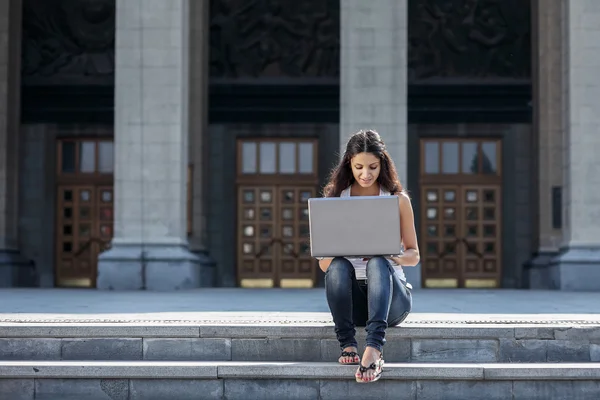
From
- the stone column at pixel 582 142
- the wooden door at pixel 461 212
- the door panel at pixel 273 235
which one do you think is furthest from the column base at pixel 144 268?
the wooden door at pixel 461 212

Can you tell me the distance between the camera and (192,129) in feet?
77.6

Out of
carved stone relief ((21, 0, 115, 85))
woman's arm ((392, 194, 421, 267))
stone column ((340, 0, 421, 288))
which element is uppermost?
carved stone relief ((21, 0, 115, 85))

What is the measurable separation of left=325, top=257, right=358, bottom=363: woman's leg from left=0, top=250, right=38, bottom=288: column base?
1625cm

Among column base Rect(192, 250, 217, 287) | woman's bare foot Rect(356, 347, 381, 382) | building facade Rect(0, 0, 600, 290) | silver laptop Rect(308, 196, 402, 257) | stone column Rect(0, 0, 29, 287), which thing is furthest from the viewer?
building facade Rect(0, 0, 600, 290)

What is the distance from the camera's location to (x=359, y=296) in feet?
25.2

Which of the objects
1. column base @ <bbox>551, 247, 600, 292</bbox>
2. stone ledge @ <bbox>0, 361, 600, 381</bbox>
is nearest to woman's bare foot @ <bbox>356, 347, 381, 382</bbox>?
stone ledge @ <bbox>0, 361, 600, 381</bbox>

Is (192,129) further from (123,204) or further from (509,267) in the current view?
(509,267)

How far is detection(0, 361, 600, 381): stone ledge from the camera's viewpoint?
7.43 metres

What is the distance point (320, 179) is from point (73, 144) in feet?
21.9

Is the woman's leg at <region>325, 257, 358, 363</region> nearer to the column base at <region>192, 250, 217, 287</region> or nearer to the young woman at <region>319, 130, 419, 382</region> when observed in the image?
the young woman at <region>319, 130, 419, 382</region>

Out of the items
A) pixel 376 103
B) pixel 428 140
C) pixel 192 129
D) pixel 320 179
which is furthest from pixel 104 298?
pixel 428 140

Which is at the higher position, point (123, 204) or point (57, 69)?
point (57, 69)

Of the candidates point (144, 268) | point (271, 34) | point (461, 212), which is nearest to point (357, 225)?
point (144, 268)

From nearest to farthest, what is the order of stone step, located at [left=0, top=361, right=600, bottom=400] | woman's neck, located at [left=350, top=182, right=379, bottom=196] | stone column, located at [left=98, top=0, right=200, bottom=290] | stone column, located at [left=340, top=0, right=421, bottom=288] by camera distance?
stone step, located at [left=0, top=361, right=600, bottom=400], woman's neck, located at [left=350, top=182, right=379, bottom=196], stone column, located at [left=98, top=0, right=200, bottom=290], stone column, located at [left=340, top=0, right=421, bottom=288]
